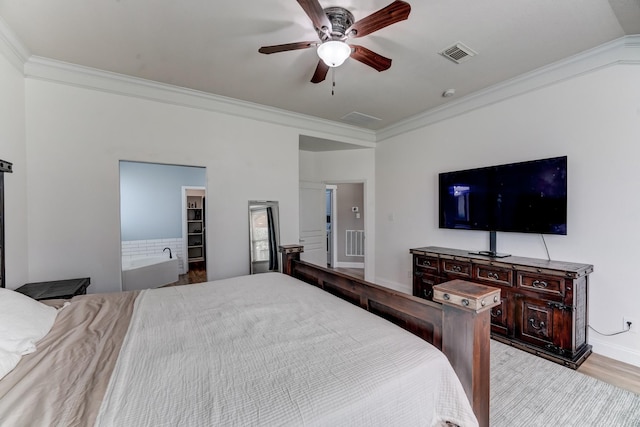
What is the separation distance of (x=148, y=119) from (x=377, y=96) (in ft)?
9.04

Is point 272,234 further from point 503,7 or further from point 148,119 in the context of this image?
point 503,7

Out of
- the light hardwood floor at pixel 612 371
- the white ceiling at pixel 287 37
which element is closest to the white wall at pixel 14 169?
the white ceiling at pixel 287 37

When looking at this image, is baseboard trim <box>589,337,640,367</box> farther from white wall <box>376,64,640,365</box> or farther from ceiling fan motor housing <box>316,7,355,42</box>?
ceiling fan motor housing <box>316,7,355,42</box>

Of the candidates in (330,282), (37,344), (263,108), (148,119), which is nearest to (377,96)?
(263,108)

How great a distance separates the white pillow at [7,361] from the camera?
0.99 meters

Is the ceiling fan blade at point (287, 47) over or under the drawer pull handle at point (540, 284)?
over

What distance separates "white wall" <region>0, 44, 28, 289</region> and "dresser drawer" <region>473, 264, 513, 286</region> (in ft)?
14.3

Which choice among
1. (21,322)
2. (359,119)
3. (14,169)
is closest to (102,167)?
(14,169)

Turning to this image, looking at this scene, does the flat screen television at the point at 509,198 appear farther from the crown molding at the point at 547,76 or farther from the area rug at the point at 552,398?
the area rug at the point at 552,398

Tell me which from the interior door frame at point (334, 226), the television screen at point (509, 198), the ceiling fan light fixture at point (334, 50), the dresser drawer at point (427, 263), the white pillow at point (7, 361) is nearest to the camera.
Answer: the white pillow at point (7, 361)

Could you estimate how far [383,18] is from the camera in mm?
1766

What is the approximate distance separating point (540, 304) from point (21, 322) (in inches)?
142

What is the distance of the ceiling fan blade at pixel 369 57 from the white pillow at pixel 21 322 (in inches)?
98.4

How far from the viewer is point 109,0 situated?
1.93 metres
